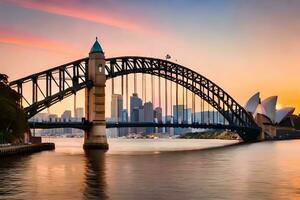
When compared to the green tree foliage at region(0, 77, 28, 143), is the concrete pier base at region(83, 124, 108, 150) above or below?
below

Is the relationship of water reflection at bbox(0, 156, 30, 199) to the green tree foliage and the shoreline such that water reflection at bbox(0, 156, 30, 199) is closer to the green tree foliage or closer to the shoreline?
the shoreline

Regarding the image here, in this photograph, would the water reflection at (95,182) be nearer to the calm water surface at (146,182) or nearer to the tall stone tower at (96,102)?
the calm water surface at (146,182)

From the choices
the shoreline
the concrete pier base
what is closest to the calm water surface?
the shoreline

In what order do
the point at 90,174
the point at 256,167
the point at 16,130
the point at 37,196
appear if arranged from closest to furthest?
the point at 37,196, the point at 90,174, the point at 256,167, the point at 16,130

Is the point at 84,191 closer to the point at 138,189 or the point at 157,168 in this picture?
the point at 138,189

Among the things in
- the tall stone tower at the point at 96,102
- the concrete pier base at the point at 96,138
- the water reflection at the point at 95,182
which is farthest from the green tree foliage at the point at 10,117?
the water reflection at the point at 95,182

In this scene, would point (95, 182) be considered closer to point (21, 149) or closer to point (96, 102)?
point (21, 149)

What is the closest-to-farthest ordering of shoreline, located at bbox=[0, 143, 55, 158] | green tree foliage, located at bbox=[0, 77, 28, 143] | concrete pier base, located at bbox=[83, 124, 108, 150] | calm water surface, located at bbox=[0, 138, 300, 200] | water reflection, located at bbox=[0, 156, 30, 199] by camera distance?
water reflection, located at bbox=[0, 156, 30, 199], calm water surface, located at bbox=[0, 138, 300, 200], shoreline, located at bbox=[0, 143, 55, 158], green tree foliage, located at bbox=[0, 77, 28, 143], concrete pier base, located at bbox=[83, 124, 108, 150]

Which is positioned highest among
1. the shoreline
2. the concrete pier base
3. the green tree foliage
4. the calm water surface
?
the green tree foliage

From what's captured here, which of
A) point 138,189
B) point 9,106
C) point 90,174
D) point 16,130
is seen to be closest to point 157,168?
point 90,174
